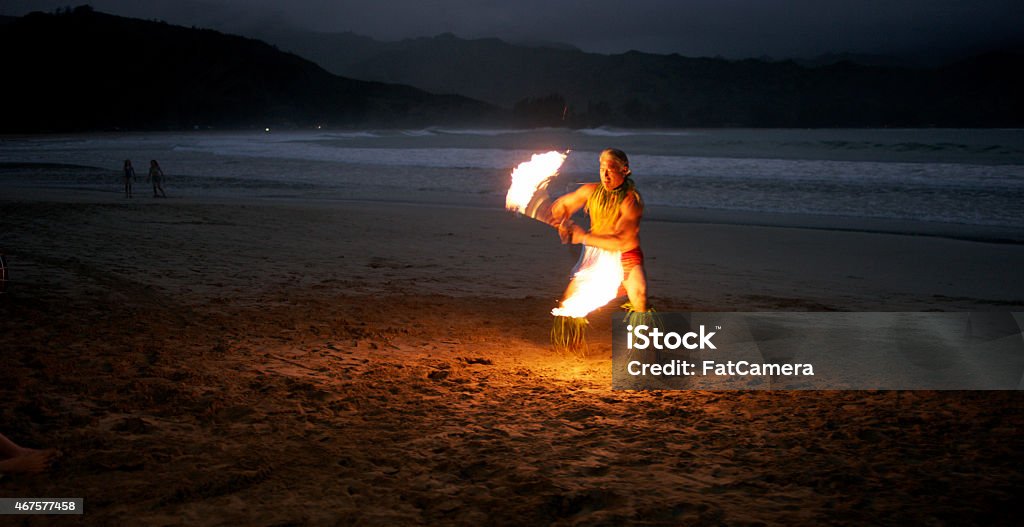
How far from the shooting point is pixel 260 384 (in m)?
5.79

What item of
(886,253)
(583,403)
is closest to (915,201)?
(886,253)

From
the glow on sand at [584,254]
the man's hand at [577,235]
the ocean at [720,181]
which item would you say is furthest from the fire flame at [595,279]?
the ocean at [720,181]

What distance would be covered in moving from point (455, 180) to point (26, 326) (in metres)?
27.5

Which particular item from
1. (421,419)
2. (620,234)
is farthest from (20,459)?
(620,234)

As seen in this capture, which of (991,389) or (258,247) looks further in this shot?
(258,247)

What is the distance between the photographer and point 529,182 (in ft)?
19.5

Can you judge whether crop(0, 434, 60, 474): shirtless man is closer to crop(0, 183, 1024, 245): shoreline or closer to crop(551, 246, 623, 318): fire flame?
crop(551, 246, 623, 318): fire flame

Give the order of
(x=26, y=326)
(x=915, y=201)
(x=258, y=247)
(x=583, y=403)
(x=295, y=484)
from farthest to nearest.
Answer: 1. (x=915, y=201)
2. (x=258, y=247)
3. (x=26, y=326)
4. (x=583, y=403)
5. (x=295, y=484)

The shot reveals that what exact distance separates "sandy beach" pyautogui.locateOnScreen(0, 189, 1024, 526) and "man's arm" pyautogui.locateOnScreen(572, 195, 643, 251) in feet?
2.73

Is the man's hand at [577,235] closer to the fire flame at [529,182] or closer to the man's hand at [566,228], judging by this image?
the man's hand at [566,228]

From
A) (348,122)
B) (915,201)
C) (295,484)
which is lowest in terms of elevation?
(295,484)

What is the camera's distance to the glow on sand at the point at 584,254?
19.4 ft

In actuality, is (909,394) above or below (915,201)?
below

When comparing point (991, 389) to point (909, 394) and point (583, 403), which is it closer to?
point (909, 394)
